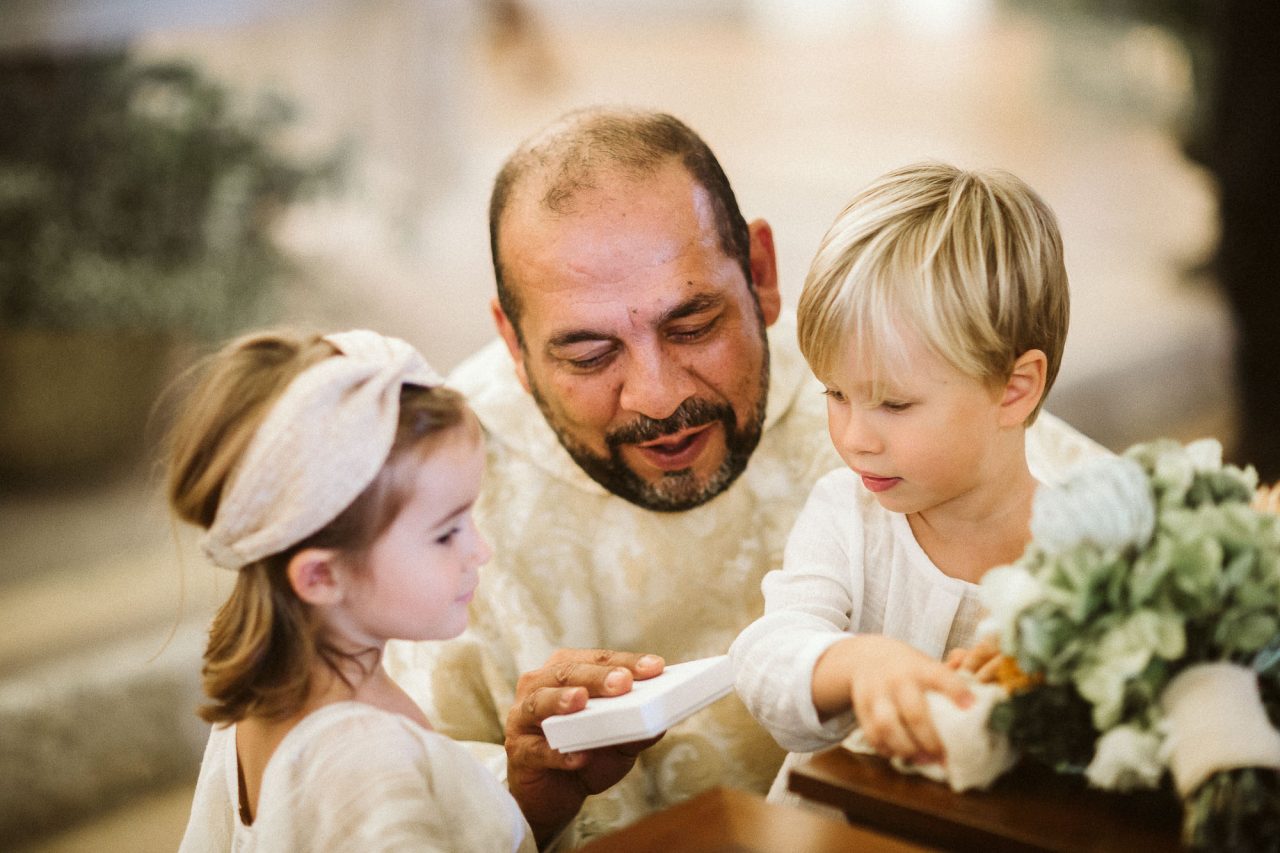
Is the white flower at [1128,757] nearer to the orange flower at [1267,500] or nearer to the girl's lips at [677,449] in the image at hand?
the orange flower at [1267,500]

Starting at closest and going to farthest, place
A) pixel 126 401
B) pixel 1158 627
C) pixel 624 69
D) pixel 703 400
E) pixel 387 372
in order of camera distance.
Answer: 1. pixel 1158 627
2. pixel 387 372
3. pixel 703 400
4. pixel 126 401
5. pixel 624 69

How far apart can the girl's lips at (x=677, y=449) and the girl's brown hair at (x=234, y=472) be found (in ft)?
1.58

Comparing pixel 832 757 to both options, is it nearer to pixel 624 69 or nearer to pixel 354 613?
pixel 354 613

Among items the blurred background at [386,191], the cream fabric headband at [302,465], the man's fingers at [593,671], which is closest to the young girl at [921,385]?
the man's fingers at [593,671]

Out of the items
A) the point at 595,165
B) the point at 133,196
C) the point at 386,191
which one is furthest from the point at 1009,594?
the point at 386,191

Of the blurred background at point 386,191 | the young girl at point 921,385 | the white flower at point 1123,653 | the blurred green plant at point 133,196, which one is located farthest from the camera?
the blurred green plant at point 133,196

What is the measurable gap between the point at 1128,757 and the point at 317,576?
2.30ft

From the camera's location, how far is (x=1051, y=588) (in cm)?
109

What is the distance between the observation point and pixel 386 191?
4.89 metres

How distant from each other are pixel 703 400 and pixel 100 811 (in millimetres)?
2020

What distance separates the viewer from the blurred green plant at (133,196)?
13.7ft

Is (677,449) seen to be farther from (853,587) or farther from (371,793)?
(371,793)

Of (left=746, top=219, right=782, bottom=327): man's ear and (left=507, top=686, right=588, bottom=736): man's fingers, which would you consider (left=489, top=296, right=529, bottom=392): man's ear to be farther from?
(left=507, top=686, right=588, bottom=736): man's fingers

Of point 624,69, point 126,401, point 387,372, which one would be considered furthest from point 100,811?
point 624,69
